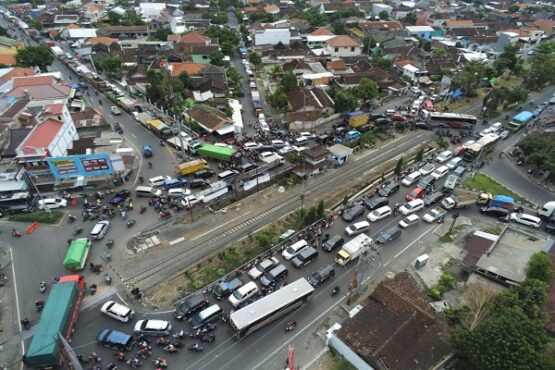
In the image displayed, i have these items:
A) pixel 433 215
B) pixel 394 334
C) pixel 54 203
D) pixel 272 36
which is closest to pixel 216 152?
pixel 54 203

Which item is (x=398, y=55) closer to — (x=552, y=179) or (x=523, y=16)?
(x=552, y=179)

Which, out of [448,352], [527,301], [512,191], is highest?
[527,301]

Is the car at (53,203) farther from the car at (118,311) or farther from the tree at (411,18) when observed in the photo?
the tree at (411,18)

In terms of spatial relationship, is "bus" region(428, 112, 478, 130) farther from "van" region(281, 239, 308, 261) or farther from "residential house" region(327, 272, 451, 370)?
"residential house" region(327, 272, 451, 370)

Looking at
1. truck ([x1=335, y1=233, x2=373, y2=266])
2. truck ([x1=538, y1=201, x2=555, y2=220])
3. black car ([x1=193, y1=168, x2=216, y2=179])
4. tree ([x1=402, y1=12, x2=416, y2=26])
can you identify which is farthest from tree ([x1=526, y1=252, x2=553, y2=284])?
tree ([x1=402, y1=12, x2=416, y2=26])

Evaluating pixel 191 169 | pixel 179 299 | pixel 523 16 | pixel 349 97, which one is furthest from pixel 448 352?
pixel 523 16

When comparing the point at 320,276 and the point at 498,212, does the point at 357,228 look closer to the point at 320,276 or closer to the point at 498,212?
the point at 320,276

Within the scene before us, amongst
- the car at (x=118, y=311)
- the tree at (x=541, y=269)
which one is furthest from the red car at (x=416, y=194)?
the car at (x=118, y=311)
